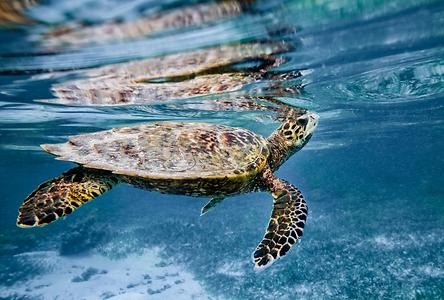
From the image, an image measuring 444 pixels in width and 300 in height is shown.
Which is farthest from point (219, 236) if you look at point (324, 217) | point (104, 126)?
point (104, 126)

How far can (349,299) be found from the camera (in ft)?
35.4

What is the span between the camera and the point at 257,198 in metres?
27.4

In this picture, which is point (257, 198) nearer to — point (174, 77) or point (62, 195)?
point (174, 77)

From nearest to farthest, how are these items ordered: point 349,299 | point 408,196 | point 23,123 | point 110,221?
point 349,299, point 23,123, point 408,196, point 110,221

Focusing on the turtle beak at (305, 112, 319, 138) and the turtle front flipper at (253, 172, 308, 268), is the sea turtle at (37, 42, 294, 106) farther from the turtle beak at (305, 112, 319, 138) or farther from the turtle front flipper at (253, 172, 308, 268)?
the turtle front flipper at (253, 172, 308, 268)

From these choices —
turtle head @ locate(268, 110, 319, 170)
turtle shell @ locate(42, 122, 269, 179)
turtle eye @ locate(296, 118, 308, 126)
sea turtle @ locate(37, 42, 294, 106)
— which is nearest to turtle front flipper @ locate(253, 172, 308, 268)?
turtle shell @ locate(42, 122, 269, 179)

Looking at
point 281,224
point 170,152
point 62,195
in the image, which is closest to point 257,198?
point 281,224

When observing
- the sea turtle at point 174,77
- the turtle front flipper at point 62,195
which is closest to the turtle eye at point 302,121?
the sea turtle at point 174,77

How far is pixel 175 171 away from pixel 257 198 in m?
22.6

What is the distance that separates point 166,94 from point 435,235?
12.8m

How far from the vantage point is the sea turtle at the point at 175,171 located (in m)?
4.94

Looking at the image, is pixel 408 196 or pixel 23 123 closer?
pixel 23 123

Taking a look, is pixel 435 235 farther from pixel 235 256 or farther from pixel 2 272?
pixel 2 272

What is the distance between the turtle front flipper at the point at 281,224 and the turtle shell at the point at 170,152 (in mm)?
746
